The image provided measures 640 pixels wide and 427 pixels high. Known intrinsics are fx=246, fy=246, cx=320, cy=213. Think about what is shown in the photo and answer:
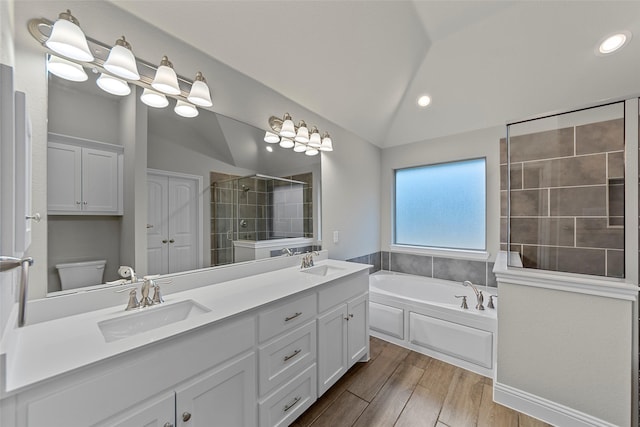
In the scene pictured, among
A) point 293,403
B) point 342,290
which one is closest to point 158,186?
point 342,290

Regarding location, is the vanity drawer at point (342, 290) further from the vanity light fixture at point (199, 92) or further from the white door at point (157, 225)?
the vanity light fixture at point (199, 92)

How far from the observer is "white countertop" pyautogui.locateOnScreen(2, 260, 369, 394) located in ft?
2.30

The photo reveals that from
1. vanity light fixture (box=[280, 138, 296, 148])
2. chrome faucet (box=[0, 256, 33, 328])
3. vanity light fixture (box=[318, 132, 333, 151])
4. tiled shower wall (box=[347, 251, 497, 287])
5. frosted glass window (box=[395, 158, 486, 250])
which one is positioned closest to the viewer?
chrome faucet (box=[0, 256, 33, 328])

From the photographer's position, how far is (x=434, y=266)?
3.06 meters

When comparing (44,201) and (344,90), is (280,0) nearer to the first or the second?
(344,90)

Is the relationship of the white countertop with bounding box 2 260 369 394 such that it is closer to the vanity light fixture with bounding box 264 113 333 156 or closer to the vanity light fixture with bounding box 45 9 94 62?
the vanity light fixture with bounding box 45 9 94 62

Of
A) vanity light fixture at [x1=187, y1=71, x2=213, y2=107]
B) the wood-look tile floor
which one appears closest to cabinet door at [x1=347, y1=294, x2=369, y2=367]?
the wood-look tile floor

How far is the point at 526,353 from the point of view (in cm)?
163

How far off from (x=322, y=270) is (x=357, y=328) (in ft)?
1.76

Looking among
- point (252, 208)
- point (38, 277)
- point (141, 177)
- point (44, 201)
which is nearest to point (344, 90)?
point (252, 208)

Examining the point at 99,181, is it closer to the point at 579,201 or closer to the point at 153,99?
the point at 153,99

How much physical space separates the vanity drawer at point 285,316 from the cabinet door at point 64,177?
1.02 meters

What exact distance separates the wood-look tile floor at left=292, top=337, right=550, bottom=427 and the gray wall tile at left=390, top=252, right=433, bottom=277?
1.18 m

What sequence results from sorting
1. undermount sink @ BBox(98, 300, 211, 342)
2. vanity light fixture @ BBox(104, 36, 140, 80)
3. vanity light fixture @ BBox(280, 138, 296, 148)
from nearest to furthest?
undermount sink @ BBox(98, 300, 211, 342), vanity light fixture @ BBox(104, 36, 140, 80), vanity light fixture @ BBox(280, 138, 296, 148)
